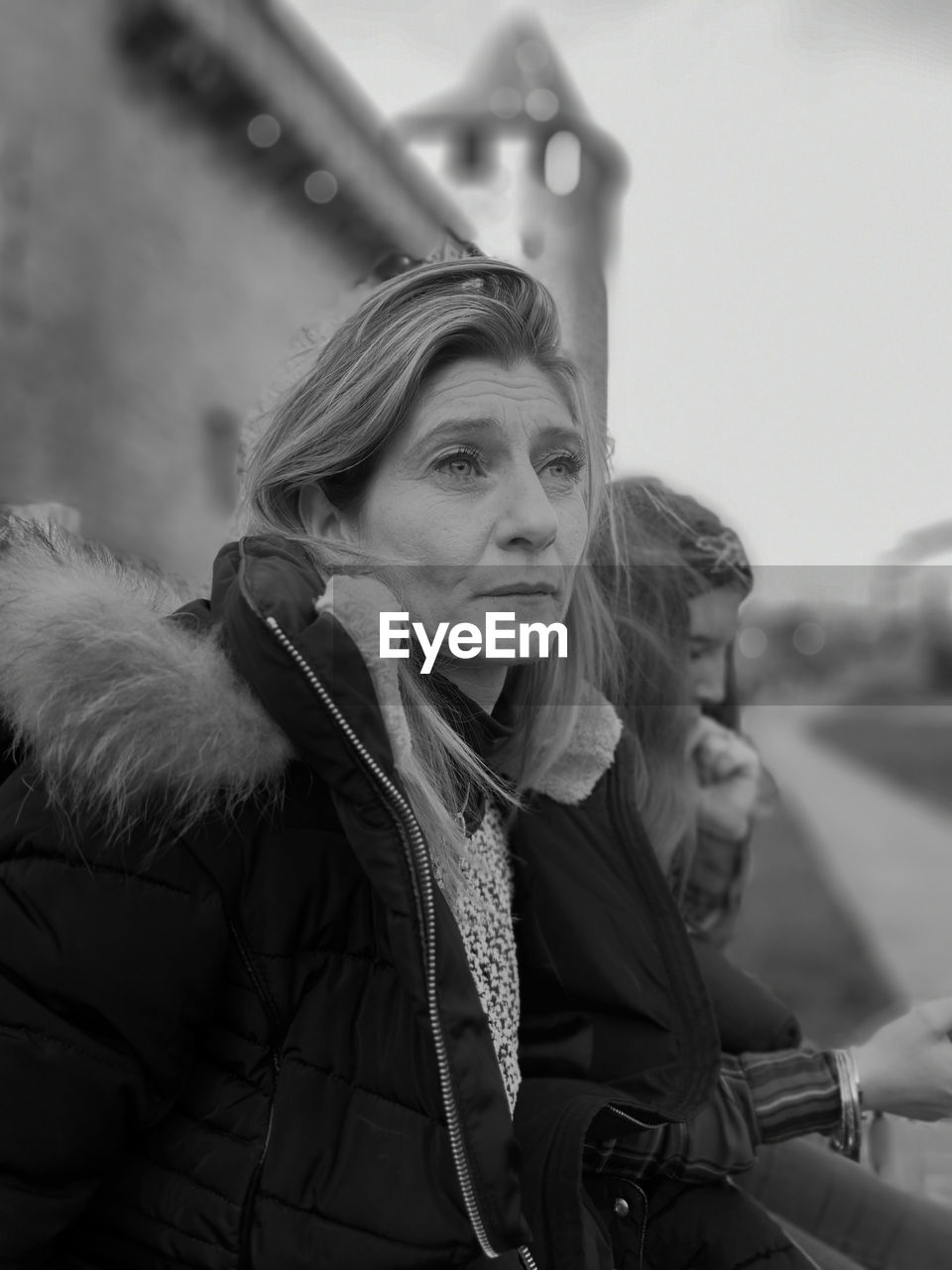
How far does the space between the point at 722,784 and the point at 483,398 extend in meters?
1.40

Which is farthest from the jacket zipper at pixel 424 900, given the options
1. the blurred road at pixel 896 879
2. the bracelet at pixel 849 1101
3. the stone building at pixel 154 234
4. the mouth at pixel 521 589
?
the stone building at pixel 154 234

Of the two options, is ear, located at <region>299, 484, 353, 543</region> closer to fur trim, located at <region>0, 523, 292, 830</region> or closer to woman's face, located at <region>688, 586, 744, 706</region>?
fur trim, located at <region>0, 523, 292, 830</region>

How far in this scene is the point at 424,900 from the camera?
109 centimetres

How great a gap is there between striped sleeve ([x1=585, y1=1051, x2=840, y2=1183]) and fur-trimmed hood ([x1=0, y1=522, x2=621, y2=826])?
2.61ft

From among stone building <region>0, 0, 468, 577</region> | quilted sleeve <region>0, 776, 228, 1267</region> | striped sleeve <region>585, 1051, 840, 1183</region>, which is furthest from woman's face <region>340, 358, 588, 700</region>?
stone building <region>0, 0, 468, 577</region>

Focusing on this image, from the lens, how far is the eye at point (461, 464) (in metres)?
1.36

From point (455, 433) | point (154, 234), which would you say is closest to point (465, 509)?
point (455, 433)

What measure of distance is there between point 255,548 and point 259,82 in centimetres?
915

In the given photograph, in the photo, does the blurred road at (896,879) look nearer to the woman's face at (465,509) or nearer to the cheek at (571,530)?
the cheek at (571,530)

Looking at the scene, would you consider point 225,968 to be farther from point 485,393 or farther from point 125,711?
point 485,393

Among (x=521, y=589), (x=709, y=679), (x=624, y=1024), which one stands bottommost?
(x=624, y=1024)

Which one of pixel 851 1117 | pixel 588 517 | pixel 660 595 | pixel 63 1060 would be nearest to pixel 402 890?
pixel 63 1060

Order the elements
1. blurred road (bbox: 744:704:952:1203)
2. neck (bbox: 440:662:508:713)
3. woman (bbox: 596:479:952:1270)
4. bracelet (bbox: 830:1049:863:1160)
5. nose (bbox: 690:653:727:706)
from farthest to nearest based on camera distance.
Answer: blurred road (bbox: 744:704:952:1203), nose (bbox: 690:653:727:706), woman (bbox: 596:479:952:1270), bracelet (bbox: 830:1049:863:1160), neck (bbox: 440:662:508:713)

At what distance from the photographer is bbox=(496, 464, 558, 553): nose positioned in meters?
1.33
